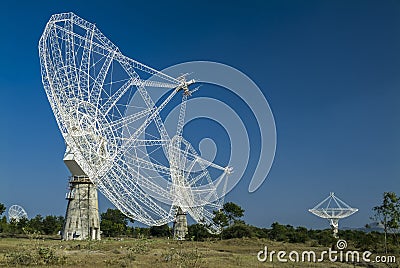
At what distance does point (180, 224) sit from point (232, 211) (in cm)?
1240

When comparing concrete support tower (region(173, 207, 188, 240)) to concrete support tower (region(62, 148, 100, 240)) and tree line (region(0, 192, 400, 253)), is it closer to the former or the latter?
tree line (region(0, 192, 400, 253))

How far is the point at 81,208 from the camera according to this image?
162 ft

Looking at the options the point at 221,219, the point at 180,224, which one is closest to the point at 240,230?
the point at 221,219

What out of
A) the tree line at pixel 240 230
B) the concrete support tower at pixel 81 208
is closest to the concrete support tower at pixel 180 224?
the tree line at pixel 240 230

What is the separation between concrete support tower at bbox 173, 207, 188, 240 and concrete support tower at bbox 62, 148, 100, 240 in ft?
86.8

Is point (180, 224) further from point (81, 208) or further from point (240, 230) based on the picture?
point (81, 208)

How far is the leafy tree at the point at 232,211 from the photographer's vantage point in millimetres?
67750

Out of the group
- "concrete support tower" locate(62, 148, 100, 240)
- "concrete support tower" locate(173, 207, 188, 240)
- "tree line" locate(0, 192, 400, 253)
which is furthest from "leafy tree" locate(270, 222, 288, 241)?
"concrete support tower" locate(62, 148, 100, 240)

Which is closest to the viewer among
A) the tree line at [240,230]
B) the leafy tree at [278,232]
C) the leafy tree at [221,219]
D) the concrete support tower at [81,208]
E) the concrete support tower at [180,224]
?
the tree line at [240,230]

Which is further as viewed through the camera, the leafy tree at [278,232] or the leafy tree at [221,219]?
the leafy tree at [278,232]

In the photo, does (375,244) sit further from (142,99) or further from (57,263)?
(57,263)

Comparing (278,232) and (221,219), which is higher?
(221,219)

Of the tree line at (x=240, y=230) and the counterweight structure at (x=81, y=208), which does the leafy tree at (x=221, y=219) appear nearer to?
the tree line at (x=240, y=230)

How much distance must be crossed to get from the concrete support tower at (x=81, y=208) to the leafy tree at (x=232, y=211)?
79.9 ft
